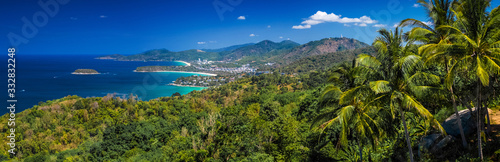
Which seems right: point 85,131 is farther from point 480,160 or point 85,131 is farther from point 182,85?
point 182,85

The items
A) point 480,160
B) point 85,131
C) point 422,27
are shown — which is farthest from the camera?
point 85,131

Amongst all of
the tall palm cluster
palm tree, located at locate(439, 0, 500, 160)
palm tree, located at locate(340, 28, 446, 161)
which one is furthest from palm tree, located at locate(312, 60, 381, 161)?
palm tree, located at locate(439, 0, 500, 160)

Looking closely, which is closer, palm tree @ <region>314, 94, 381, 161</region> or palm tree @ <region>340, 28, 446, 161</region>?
palm tree @ <region>340, 28, 446, 161</region>

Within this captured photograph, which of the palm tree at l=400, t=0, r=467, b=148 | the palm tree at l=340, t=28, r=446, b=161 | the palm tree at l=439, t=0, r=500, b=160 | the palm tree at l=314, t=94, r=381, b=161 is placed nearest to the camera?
the palm tree at l=439, t=0, r=500, b=160

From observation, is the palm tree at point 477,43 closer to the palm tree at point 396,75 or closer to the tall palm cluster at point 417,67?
the tall palm cluster at point 417,67

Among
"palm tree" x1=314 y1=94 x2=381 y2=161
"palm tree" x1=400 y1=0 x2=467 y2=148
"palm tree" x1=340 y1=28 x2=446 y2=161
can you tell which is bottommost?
"palm tree" x1=314 y1=94 x2=381 y2=161

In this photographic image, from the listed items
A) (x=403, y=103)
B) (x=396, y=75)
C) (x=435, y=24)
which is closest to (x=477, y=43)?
(x=396, y=75)

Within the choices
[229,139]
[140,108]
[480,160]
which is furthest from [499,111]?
[140,108]

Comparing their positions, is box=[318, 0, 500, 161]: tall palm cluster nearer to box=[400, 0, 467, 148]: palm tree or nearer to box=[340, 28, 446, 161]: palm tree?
box=[340, 28, 446, 161]: palm tree
